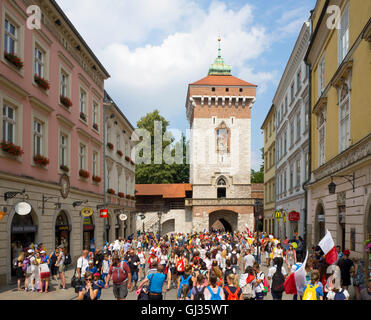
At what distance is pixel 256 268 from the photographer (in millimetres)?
10922

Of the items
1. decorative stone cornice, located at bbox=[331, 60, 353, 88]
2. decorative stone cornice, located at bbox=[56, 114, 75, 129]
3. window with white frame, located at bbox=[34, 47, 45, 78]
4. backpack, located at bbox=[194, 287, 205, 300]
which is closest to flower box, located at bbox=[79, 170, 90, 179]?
decorative stone cornice, located at bbox=[56, 114, 75, 129]

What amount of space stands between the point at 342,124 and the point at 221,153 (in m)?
37.1

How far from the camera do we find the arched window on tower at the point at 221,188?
5450 cm

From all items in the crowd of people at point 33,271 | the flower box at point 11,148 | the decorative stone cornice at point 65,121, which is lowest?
the crowd of people at point 33,271

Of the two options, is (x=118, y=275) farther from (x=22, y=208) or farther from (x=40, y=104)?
(x=40, y=104)

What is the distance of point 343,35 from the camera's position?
17078mm

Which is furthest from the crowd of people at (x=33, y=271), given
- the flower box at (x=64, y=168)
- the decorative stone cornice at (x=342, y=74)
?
the decorative stone cornice at (x=342, y=74)

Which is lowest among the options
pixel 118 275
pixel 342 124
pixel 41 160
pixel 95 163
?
pixel 118 275

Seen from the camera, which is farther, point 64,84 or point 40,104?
point 64,84

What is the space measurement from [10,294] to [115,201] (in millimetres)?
20162

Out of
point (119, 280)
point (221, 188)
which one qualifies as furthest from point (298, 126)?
point (221, 188)

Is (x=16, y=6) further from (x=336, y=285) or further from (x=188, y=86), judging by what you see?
(x=188, y=86)

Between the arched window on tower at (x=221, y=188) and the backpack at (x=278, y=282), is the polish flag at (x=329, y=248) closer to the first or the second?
the backpack at (x=278, y=282)

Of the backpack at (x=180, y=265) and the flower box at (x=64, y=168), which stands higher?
the flower box at (x=64, y=168)
